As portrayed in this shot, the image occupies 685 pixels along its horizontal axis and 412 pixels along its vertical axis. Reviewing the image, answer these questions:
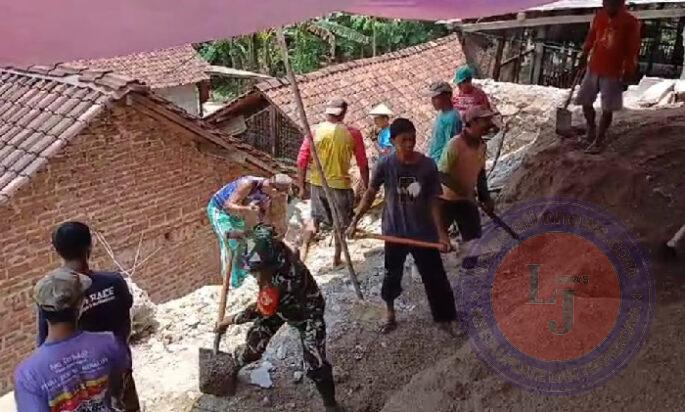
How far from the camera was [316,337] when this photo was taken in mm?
3807

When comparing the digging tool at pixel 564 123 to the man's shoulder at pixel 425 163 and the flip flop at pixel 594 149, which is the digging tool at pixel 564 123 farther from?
the man's shoulder at pixel 425 163

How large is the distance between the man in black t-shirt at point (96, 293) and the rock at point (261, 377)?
1.10 meters

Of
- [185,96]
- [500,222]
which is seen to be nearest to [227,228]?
[500,222]

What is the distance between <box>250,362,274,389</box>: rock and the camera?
4324 mm

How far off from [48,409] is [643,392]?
7.83 feet

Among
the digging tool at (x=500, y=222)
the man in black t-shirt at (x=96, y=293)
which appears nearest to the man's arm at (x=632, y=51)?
the digging tool at (x=500, y=222)

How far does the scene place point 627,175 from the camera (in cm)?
504

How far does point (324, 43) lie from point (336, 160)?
1506 centimetres

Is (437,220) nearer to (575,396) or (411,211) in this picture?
(411,211)

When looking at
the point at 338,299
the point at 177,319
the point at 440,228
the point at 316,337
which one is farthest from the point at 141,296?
the point at 440,228

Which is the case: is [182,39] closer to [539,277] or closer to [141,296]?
[539,277]

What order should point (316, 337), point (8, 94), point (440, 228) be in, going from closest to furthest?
point (316, 337) < point (440, 228) < point (8, 94)

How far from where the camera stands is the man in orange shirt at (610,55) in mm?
4977

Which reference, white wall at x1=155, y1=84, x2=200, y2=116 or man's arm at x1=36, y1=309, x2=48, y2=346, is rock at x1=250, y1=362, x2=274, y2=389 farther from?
white wall at x1=155, y1=84, x2=200, y2=116
